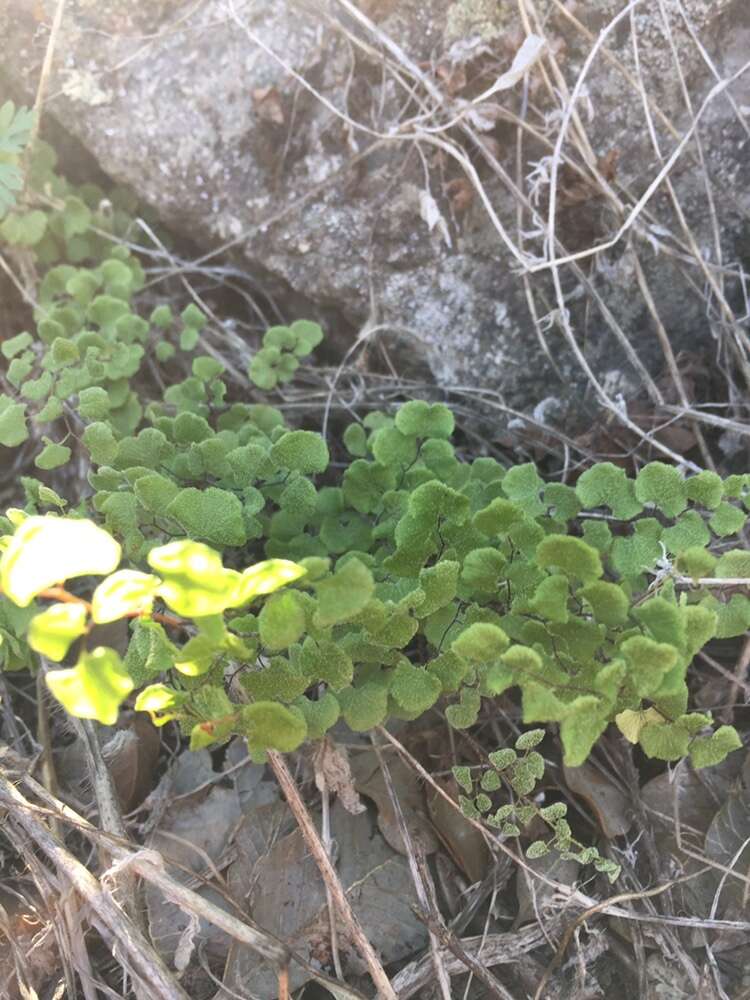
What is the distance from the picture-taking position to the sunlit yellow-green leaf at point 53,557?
1066 millimetres

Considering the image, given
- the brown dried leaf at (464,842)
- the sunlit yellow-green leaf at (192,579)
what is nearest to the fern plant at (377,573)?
the sunlit yellow-green leaf at (192,579)

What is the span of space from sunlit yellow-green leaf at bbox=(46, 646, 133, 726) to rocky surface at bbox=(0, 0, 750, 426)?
56.0 inches

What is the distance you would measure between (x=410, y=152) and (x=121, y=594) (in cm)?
153

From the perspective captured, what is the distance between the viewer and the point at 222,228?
2.46 metres

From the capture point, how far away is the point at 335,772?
182 cm

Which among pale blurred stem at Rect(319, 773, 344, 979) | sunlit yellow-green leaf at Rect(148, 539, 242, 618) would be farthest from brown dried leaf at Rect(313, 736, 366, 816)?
sunlit yellow-green leaf at Rect(148, 539, 242, 618)

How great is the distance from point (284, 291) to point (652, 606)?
5.16 feet

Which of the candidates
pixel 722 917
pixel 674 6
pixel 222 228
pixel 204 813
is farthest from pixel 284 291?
pixel 722 917

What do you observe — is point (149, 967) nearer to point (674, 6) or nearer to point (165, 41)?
point (165, 41)

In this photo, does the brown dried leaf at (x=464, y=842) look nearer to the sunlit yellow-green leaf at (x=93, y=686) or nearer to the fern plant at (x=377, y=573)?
the fern plant at (x=377, y=573)

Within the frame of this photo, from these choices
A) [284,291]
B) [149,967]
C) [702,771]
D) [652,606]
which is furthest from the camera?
[284,291]

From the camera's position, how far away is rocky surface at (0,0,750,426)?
2209 millimetres

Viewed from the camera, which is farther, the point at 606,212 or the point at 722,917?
the point at 606,212

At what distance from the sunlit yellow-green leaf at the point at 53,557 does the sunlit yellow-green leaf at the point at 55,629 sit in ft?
0.13
